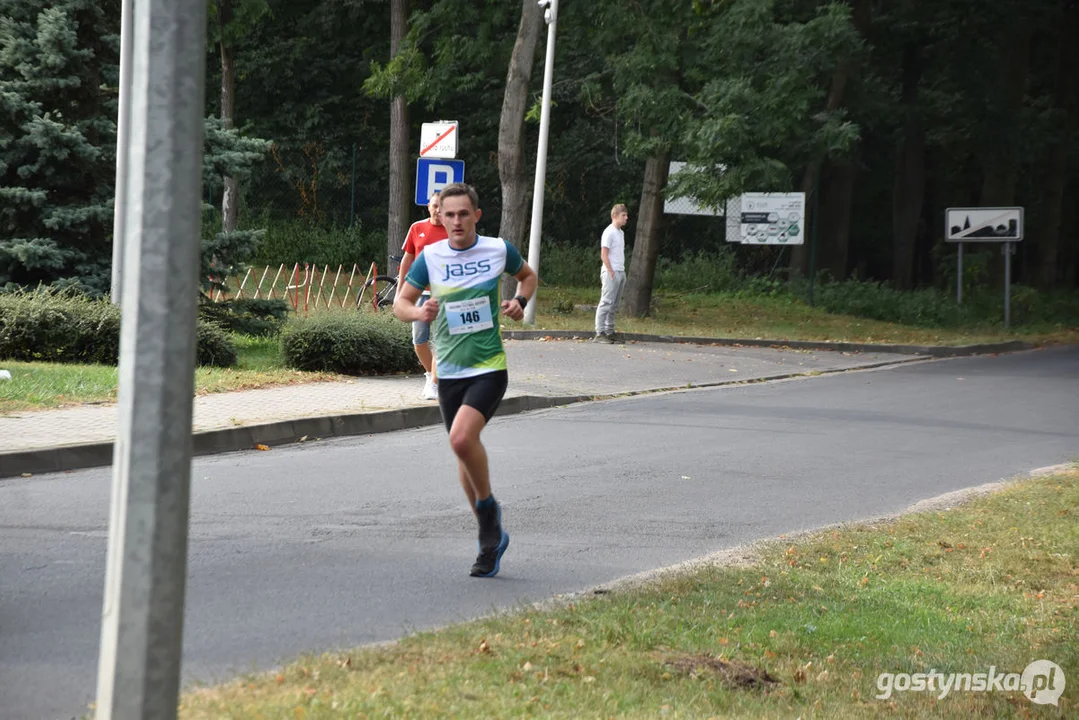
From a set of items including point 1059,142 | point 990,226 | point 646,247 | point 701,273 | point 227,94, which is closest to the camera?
point 646,247

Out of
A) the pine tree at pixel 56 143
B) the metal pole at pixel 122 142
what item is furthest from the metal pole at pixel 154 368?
the pine tree at pixel 56 143

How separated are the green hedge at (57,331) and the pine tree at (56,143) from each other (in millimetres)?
1683

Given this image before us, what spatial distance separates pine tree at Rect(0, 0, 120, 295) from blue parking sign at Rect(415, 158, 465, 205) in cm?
391

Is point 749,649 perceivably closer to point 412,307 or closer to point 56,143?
point 412,307

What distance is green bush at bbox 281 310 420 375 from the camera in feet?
54.7

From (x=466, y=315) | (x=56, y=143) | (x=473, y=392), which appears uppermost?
(x=56, y=143)

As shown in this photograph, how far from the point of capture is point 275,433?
12352 mm

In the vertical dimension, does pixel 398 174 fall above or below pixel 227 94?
below

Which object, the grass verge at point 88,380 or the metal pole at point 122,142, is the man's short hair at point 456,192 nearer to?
the grass verge at point 88,380

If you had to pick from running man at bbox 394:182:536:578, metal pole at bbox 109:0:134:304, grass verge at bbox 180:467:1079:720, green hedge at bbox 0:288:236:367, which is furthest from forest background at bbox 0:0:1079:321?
grass verge at bbox 180:467:1079:720

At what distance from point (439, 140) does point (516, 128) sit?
7.86 metres

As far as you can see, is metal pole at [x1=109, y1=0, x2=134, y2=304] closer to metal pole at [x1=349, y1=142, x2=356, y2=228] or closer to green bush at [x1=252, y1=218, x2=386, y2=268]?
green bush at [x1=252, y1=218, x2=386, y2=268]

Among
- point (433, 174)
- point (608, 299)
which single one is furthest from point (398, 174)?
point (433, 174)

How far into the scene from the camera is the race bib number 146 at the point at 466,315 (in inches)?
296
